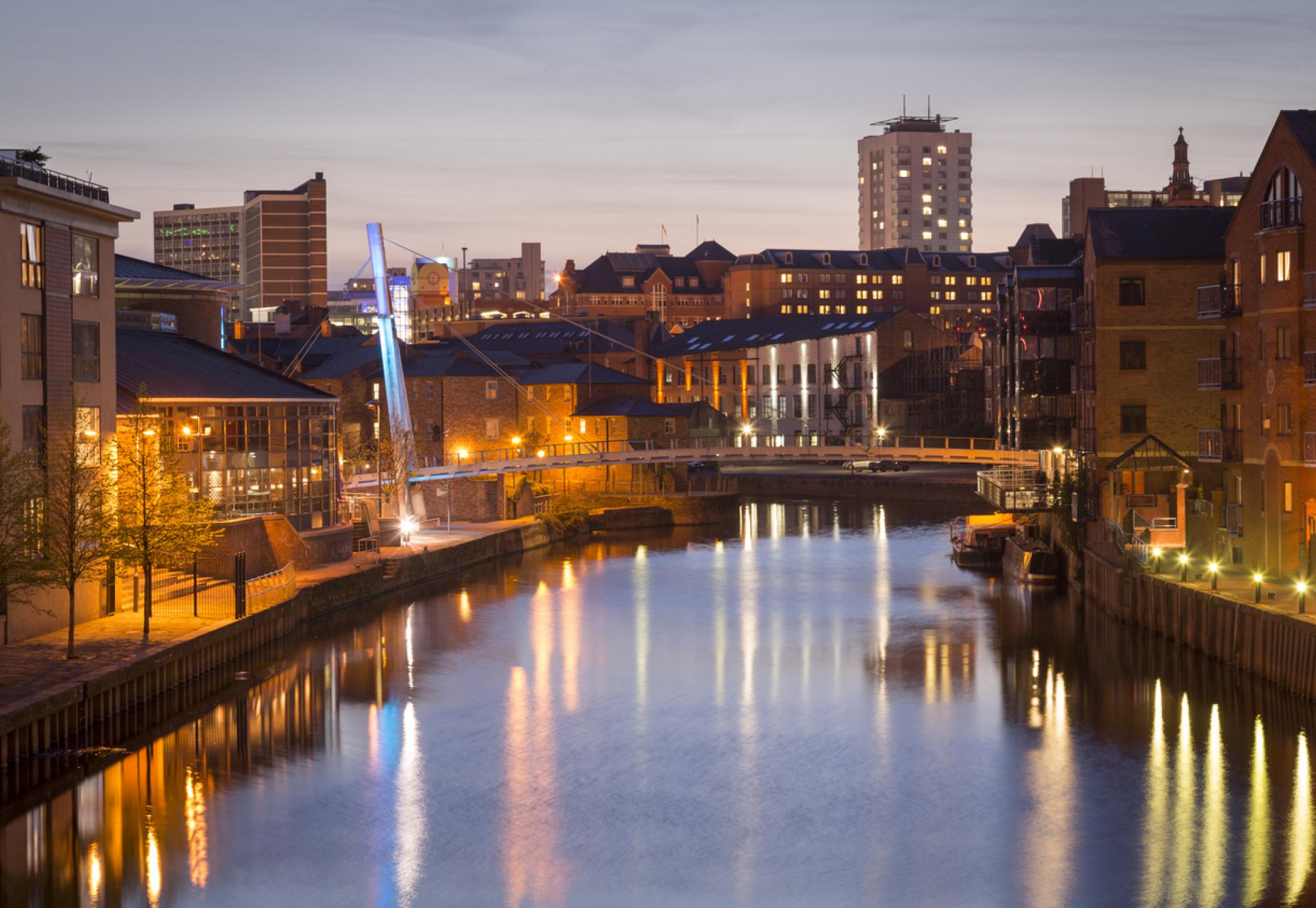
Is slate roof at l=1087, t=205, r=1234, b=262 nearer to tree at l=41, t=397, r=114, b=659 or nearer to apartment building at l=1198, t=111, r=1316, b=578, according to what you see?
apartment building at l=1198, t=111, r=1316, b=578

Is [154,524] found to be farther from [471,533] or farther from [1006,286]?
[1006,286]

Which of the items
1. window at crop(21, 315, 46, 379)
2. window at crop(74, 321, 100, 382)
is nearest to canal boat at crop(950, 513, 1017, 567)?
window at crop(74, 321, 100, 382)

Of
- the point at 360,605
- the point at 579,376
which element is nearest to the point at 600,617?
the point at 360,605

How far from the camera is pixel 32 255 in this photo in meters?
35.6

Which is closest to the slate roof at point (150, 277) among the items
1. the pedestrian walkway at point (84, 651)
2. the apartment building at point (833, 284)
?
the pedestrian walkway at point (84, 651)

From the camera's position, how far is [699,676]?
4003 cm

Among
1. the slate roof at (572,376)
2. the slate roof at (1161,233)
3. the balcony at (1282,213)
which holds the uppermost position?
the slate roof at (1161,233)

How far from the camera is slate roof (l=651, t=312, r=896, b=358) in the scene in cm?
11050

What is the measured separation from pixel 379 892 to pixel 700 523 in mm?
58372

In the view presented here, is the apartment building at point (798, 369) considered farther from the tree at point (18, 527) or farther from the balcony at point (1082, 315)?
the tree at point (18, 527)

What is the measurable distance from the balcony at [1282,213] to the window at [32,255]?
28.0m

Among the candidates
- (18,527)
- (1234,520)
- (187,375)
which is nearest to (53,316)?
(18,527)

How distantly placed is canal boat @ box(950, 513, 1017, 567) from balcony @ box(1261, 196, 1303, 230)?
74.1 feet

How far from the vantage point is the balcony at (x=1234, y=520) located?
41.9 m
